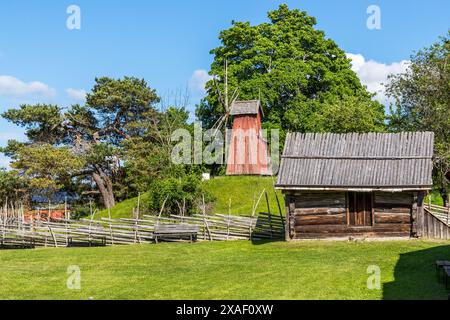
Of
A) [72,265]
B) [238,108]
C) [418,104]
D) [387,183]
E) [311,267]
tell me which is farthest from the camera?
[238,108]

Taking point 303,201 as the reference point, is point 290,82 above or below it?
above

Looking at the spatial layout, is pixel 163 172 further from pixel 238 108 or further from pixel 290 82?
pixel 290 82

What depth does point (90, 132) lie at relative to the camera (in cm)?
4734

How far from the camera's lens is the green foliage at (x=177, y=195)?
113ft

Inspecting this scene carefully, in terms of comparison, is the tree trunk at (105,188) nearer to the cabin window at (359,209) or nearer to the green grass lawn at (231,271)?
the green grass lawn at (231,271)

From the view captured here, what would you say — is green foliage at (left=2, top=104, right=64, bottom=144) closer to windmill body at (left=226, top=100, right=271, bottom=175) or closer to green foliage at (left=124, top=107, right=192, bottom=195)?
green foliage at (left=124, top=107, right=192, bottom=195)

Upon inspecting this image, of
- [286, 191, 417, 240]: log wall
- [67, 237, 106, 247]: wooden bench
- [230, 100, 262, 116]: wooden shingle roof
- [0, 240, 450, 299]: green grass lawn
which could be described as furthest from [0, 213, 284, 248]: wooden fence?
[230, 100, 262, 116]: wooden shingle roof

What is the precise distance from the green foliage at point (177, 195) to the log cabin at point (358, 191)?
10.6 m

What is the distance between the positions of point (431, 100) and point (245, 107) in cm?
1498

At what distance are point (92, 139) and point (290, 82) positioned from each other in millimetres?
16106

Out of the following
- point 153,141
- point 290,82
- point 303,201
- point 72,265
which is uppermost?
point 290,82

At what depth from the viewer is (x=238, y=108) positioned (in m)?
44.7

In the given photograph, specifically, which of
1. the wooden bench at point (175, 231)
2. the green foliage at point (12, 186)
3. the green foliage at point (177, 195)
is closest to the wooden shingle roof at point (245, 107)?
the green foliage at point (177, 195)

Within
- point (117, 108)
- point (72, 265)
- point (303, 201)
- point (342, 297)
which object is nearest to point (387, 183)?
point (303, 201)
